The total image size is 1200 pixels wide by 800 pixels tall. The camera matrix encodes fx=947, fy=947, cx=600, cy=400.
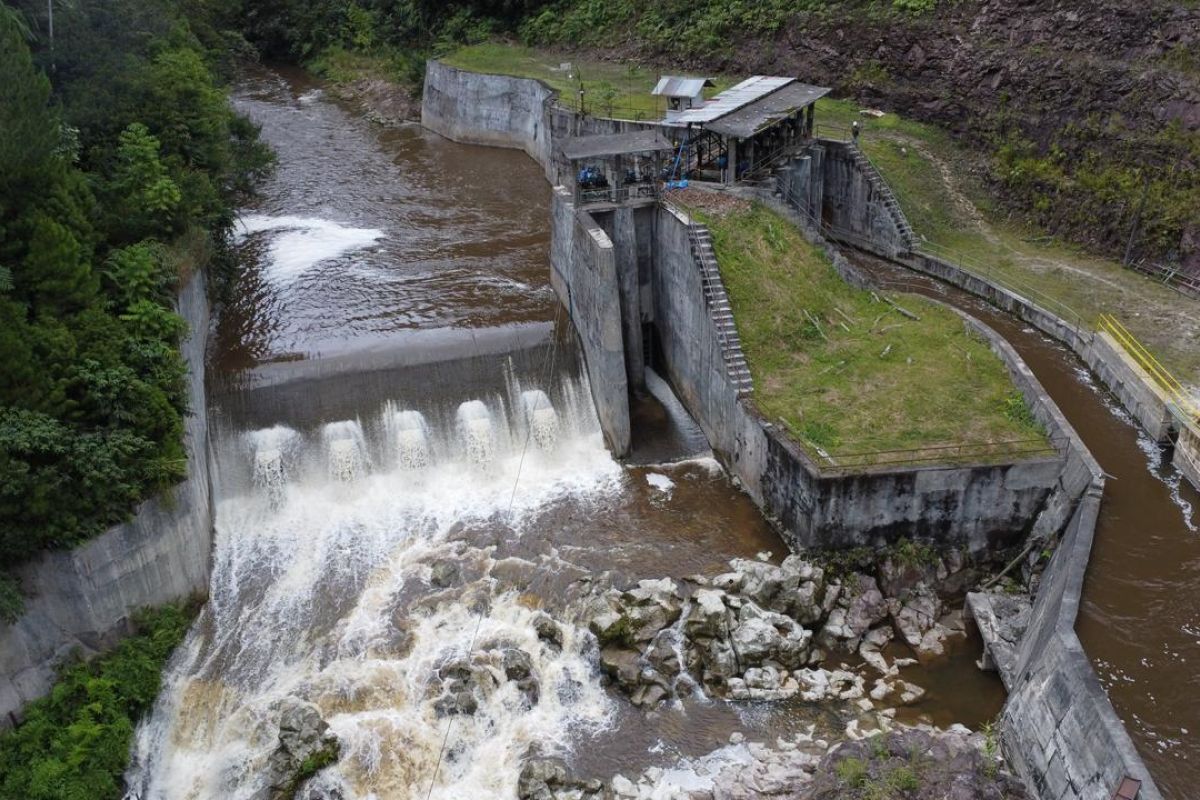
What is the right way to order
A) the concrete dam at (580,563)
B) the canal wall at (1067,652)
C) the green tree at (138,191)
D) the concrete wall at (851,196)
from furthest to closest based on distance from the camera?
the concrete wall at (851,196) < the green tree at (138,191) < the concrete dam at (580,563) < the canal wall at (1067,652)

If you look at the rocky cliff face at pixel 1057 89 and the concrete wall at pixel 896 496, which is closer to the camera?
the concrete wall at pixel 896 496

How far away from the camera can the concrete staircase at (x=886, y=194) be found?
109ft

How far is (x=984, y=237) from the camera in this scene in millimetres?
33250

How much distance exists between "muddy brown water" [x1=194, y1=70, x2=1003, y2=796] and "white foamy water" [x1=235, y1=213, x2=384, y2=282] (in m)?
0.08

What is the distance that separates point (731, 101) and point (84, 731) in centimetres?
2635

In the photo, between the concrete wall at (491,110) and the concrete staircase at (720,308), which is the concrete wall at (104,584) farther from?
the concrete wall at (491,110)

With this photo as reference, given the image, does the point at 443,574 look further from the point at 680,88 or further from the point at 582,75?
the point at 582,75

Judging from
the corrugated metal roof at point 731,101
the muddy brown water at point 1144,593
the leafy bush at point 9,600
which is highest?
the corrugated metal roof at point 731,101

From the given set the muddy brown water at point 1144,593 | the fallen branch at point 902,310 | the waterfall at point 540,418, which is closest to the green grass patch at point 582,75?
the fallen branch at point 902,310

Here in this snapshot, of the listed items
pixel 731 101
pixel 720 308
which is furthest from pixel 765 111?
pixel 720 308

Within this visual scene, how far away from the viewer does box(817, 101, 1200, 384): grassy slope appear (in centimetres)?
2619

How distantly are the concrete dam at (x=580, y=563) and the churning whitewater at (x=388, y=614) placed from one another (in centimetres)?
7

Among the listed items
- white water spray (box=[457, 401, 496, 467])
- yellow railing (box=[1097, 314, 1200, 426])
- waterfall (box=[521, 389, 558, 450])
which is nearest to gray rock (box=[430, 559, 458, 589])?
white water spray (box=[457, 401, 496, 467])

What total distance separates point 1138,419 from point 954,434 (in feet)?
18.3
